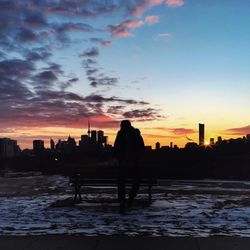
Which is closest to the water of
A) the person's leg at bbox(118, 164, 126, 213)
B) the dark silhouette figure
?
the person's leg at bbox(118, 164, 126, 213)

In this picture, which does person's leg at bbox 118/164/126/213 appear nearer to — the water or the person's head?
the water

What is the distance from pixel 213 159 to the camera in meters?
32.3

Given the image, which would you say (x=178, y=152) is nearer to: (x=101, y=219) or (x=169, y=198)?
(x=169, y=198)

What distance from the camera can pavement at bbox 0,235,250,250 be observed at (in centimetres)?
768

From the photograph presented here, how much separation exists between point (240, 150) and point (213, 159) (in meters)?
4.60

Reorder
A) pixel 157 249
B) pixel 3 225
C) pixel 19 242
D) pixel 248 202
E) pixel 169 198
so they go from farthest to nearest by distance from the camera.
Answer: pixel 169 198
pixel 248 202
pixel 3 225
pixel 19 242
pixel 157 249

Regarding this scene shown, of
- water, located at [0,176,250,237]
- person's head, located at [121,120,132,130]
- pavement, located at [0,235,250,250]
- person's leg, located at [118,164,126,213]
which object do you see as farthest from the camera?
person's head, located at [121,120,132,130]

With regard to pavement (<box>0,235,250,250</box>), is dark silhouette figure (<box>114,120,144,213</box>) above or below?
above

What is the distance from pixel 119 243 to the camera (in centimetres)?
795

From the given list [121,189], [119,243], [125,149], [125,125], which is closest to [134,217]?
[121,189]

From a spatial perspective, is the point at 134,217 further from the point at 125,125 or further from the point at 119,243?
the point at 119,243

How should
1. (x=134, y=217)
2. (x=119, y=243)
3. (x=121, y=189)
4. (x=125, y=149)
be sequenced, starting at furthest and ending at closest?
1. (x=121, y=189)
2. (x=125, y=149)
3. (x=134, y=217)
4. (x=119, y=243)

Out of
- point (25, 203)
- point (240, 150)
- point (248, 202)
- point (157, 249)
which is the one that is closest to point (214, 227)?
point (157, 249)

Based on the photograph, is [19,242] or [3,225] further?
[3,225]
